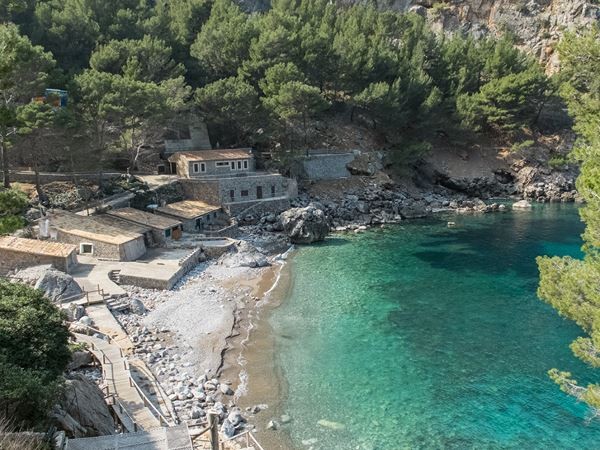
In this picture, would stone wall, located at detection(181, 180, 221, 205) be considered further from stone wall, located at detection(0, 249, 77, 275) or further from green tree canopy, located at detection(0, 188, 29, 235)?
green tree canopy, located at detection(0, 188, 29, 235)

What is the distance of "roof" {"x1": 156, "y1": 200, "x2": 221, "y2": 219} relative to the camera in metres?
43.1

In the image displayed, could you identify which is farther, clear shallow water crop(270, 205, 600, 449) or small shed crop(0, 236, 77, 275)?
small shed crop(0, 236, 77, 275)

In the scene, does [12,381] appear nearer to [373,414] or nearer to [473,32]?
[373,414]

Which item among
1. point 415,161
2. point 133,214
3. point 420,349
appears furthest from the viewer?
point 415,161

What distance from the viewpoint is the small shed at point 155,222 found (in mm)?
38875

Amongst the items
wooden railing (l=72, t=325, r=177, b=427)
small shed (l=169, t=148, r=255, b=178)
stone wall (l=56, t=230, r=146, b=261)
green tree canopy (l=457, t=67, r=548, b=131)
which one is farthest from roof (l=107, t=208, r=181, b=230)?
green tree canopy (l=457, t=67, r=548, b=131)

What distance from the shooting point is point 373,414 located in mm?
20375

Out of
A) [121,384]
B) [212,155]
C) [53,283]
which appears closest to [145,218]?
[212,155]

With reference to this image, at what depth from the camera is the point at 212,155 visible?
165 ft

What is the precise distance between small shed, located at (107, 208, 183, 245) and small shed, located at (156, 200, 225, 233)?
4.24 ft

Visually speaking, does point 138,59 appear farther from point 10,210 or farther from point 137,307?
point 10,210

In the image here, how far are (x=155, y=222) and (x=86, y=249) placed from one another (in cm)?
618

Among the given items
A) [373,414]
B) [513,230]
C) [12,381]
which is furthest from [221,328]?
[513,230]

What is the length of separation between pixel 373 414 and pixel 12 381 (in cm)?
1350
